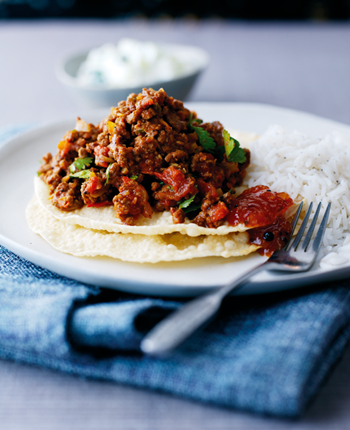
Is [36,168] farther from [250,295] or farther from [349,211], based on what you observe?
[349,211]

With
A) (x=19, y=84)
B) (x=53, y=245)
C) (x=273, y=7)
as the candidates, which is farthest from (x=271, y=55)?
(x=53, y=245)

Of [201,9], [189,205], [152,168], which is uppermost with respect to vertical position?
[201,9]

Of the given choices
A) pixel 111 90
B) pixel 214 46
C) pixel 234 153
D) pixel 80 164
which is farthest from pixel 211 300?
pixel 214 46

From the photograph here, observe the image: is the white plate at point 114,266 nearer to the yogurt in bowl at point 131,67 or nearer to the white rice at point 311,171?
the white rice at point 311,171

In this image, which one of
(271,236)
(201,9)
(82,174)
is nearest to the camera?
(271,236)

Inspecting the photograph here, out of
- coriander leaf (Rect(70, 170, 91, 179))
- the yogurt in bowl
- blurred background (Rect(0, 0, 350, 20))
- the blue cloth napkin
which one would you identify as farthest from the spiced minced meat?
blurred background (Rect(0, 0, 350, 20))

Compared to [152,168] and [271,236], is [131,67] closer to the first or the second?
[152,168]
